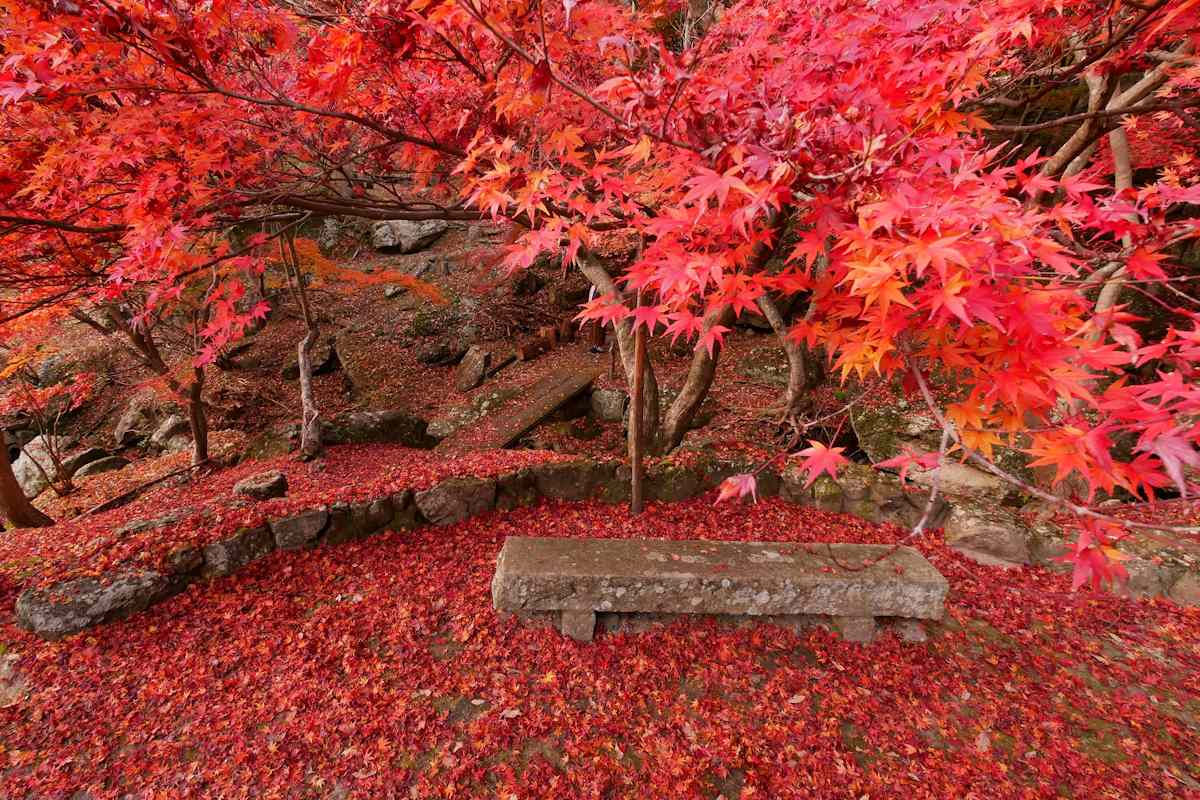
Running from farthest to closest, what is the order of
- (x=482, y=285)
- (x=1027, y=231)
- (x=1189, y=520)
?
(x=482, y=285), (x=1189, y=520), (x=1027, y=231)

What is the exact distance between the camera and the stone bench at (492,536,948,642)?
11.9 feet

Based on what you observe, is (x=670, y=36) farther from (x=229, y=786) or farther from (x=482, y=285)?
(x=229, y=786)

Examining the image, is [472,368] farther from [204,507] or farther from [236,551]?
[236,551]

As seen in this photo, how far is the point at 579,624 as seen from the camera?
12.2 ft

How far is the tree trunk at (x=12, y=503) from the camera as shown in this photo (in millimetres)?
6793

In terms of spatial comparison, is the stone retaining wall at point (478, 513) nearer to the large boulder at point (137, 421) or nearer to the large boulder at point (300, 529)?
the large boulder at point (300, 529)

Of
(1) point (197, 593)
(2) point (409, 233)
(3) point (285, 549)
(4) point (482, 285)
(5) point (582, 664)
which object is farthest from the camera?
(2) point (409, 233)

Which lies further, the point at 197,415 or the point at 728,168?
the point at 197,415

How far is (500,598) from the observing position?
3.72 metres

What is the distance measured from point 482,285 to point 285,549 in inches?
439

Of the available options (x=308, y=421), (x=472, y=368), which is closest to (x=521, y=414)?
(x=472, y=368)

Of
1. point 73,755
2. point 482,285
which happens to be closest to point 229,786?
point 73,755

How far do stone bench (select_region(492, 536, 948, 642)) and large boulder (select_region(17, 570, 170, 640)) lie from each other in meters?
2.65

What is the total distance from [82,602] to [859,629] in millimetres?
5597
